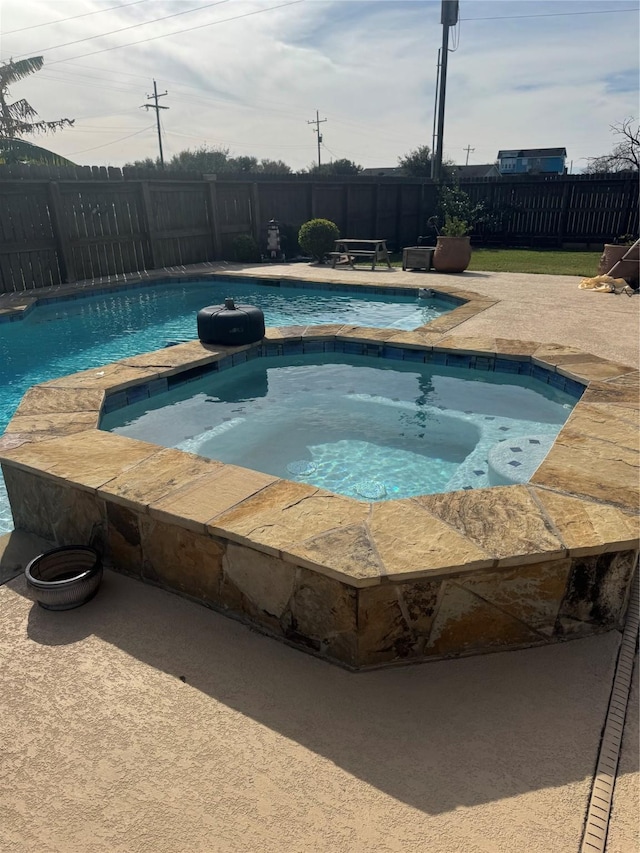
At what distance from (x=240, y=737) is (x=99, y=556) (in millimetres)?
1234

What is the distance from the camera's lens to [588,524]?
8.18 ft

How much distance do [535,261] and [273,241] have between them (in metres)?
6.71

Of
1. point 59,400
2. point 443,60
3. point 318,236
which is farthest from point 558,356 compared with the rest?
point 443,60

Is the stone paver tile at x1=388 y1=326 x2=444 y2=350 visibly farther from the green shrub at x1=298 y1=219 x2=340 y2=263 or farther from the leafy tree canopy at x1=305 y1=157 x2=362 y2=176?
the leafy tree canopy at x1=305 y1=157 x2=362 y2=176

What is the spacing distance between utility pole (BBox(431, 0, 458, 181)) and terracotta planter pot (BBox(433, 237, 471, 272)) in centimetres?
651

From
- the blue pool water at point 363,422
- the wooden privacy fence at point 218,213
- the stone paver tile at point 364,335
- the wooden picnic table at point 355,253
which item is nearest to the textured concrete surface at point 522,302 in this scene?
the wooden picnic table at point 355,253

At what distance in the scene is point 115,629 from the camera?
2.47 metres

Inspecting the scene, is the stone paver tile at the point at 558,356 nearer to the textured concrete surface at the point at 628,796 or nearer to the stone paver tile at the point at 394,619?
the stone paver tile at the point at 394,619

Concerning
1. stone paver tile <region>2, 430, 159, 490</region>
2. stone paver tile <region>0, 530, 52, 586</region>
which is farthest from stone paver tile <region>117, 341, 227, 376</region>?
stone paver tile <region>0, 530, 52, 586</region>

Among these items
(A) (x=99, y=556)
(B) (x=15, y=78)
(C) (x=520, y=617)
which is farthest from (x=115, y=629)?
(B) (x=15, y=78)

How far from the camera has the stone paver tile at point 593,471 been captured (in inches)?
111

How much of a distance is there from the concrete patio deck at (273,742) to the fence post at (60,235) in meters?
10.7

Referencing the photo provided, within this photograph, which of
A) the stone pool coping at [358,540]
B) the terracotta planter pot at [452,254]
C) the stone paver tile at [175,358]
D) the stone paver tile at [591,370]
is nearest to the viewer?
the stone pool coping at [358,540]

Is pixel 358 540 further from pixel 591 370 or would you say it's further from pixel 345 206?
pixel 345 206
